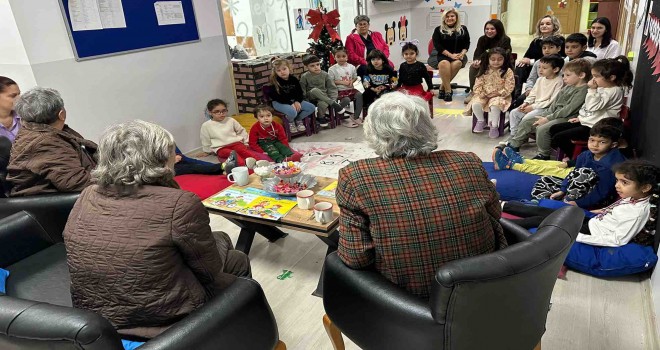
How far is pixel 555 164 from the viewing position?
3.30m

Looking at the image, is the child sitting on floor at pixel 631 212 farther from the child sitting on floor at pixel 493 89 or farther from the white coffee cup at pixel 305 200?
the child sitting on floor at pixel 493 89

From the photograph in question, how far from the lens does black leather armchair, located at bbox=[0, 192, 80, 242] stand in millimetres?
2172

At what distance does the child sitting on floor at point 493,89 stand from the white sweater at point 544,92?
10.5 inches

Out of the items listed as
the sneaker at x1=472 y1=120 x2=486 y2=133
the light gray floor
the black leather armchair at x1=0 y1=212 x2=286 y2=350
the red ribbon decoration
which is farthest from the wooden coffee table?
the red ribbon decoration

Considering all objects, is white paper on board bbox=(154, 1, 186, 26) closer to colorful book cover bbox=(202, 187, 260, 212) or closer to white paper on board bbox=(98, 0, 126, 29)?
white paper on board bbox=(98, 0, 126, 29)

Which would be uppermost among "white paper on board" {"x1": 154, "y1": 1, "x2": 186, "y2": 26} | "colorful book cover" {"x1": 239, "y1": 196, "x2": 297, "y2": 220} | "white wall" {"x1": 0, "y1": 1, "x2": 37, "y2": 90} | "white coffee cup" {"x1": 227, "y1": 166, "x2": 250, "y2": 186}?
"white paper on board" {"x1": 154, "y1": 1, "x2": 186, "y2": 26}

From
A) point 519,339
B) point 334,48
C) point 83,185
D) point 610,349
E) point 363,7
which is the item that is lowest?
point 610,349

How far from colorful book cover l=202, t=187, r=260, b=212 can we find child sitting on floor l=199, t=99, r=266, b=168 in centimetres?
142

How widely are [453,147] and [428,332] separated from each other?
3.27 meters

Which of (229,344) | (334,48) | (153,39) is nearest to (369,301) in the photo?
(229,344)

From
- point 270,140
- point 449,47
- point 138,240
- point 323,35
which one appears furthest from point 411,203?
point 449,47

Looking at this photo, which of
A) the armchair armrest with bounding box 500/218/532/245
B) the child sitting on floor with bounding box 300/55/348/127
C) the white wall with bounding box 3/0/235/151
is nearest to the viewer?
the armchair armrest with bounding box 500/218/532/245

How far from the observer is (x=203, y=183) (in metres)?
3.53

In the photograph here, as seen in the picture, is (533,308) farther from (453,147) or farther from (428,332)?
(453,147)
